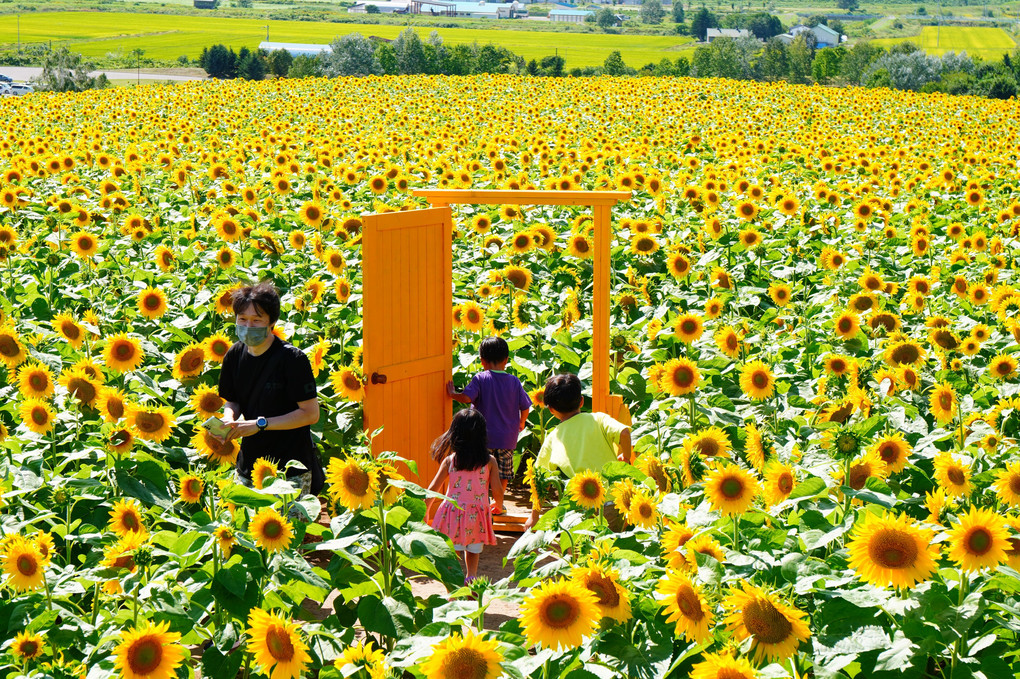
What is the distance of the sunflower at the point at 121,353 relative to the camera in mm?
5734

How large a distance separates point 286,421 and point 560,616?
2.56m

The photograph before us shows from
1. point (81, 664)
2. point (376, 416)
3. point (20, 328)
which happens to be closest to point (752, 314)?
point (376, 416)

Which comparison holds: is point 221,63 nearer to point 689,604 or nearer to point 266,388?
point 266,388

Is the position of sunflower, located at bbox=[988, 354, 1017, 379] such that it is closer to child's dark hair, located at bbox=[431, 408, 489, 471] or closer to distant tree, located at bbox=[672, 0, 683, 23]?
child's dark hair, located at bbox=[431, 408, 489, 471]

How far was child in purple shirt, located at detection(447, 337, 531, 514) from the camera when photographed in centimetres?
654

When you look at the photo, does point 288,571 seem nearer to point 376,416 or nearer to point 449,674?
point 449,674

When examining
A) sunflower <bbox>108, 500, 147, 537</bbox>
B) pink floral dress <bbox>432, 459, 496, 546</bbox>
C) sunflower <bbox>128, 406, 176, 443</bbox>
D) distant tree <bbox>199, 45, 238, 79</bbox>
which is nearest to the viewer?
sunflower <bbox>108, 500, 147, 537</bbox>

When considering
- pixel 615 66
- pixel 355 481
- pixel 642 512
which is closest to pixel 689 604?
pixel 642 512

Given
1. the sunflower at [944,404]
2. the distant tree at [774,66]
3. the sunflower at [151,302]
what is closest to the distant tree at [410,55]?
the distant tree at [774,66]

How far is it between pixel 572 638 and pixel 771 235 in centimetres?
981

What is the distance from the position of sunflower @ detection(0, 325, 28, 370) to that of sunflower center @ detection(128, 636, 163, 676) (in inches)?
110

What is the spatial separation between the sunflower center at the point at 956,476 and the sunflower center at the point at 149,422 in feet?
10.9

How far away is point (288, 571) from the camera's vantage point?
388cm

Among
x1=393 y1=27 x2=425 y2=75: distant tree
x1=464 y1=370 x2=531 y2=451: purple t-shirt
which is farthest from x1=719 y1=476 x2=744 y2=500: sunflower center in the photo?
x1=393 y1=27 x2=425 y2=75: distant tree
